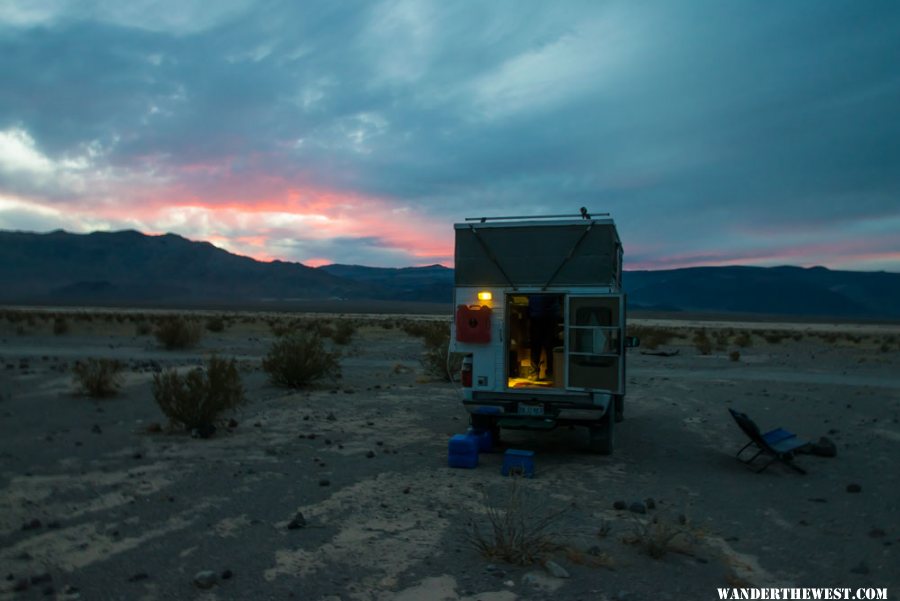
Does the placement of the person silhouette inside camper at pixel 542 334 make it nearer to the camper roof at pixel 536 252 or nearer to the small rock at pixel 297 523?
the camper roof at pixel 536 252

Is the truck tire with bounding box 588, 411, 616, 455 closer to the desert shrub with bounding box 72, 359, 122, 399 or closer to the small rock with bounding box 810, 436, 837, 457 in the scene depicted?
the small rock with bounding box 810, 436, 837, 457

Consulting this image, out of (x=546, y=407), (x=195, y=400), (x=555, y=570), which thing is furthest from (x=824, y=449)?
(x=195, y=400)

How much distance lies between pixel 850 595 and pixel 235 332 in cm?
3634

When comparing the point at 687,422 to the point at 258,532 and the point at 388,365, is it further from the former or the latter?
the point at 388,365

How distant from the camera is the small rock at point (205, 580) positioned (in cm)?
473

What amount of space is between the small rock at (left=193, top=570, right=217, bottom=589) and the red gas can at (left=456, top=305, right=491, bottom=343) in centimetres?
511

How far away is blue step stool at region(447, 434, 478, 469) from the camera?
27.8 feet

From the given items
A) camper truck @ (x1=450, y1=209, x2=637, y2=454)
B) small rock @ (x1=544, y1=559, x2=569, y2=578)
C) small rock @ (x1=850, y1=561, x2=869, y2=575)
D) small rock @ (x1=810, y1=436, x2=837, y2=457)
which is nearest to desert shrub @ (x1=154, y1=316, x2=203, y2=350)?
camper truck @ (x1=450, y1=209, x2=637, y2=454)

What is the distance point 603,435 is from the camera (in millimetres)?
9461

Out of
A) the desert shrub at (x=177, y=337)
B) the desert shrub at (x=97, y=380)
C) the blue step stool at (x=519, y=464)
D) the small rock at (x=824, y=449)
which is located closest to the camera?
the blue step stool at (x=519, y=464)

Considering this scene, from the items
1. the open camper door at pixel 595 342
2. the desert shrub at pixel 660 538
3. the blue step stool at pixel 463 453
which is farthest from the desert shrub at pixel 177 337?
the desert shrub at pixel 660 538

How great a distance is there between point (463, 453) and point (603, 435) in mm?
2208

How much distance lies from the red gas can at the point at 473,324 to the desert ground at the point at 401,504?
1.69 meters

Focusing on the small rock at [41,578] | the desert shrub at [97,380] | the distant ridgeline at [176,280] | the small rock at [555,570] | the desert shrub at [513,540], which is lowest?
the small rock at [41,578]
